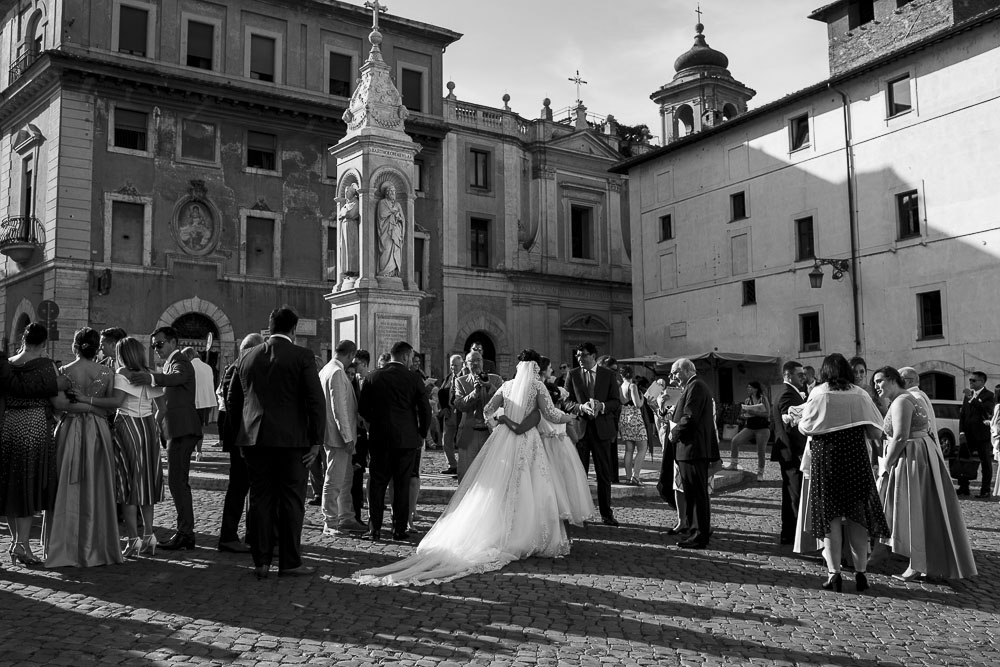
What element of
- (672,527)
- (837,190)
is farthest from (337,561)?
(837,190)

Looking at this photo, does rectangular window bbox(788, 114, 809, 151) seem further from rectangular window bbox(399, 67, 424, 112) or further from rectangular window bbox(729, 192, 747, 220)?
rectangular window bbox(399, 67, 424, 112)

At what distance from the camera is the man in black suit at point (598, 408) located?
401 inches

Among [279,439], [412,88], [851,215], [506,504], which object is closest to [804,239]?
[851,215]

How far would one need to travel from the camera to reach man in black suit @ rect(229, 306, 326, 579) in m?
7.12

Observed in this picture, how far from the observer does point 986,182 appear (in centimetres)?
2439

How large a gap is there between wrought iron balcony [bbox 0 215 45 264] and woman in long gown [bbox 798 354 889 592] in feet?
87.7

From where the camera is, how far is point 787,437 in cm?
892

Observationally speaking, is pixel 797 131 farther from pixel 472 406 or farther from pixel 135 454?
pixel 135 454

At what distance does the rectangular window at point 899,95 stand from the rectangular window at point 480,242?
15.8 meters

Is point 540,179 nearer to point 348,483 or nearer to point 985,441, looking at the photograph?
point 985,441

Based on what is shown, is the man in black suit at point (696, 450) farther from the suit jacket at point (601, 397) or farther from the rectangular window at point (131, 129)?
the rectangular window at point (131, 129)

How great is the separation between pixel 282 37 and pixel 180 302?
10093 millimetres

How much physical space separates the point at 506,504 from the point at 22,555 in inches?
165

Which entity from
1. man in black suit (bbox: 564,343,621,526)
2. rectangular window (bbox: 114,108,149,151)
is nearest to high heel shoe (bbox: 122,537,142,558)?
man in black suit (bbox: 564,343,621,526)
